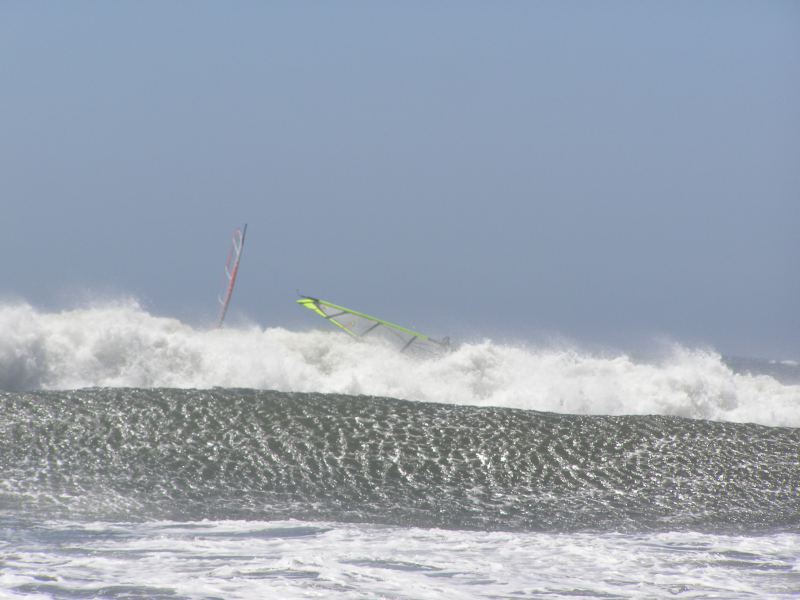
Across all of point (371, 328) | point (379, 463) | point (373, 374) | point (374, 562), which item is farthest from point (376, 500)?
point (371, 328)

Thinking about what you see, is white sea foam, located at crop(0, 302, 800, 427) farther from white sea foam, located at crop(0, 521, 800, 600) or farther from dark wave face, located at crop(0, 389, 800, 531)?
white sea foam, located at crop(0, 521, 800, 600)

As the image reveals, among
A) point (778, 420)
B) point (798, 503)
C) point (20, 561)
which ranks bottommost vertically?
point (20, 561)

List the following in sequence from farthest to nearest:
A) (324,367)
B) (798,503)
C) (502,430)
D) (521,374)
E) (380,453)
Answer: (324,367)
(521,374)
(502,430)
(380,453)
(798,503)

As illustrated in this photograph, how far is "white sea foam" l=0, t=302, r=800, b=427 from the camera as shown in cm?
1683

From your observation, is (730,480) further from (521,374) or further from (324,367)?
(324,367)

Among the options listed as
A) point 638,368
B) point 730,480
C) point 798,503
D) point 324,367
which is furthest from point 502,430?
point 324,367

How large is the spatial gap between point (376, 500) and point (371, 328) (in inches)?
662

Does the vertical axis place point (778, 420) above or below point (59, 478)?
above

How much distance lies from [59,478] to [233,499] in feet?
5.73

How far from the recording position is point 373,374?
770 inches

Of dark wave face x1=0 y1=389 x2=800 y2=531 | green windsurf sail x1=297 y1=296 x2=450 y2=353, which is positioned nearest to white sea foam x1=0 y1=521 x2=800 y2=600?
dark wave face x1=0 y1=389 x2=800 y2=531

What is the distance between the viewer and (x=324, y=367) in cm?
2227

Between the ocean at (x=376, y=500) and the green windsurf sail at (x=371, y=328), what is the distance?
12.1m

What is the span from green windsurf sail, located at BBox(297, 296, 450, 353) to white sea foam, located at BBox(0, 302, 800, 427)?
2460mm
